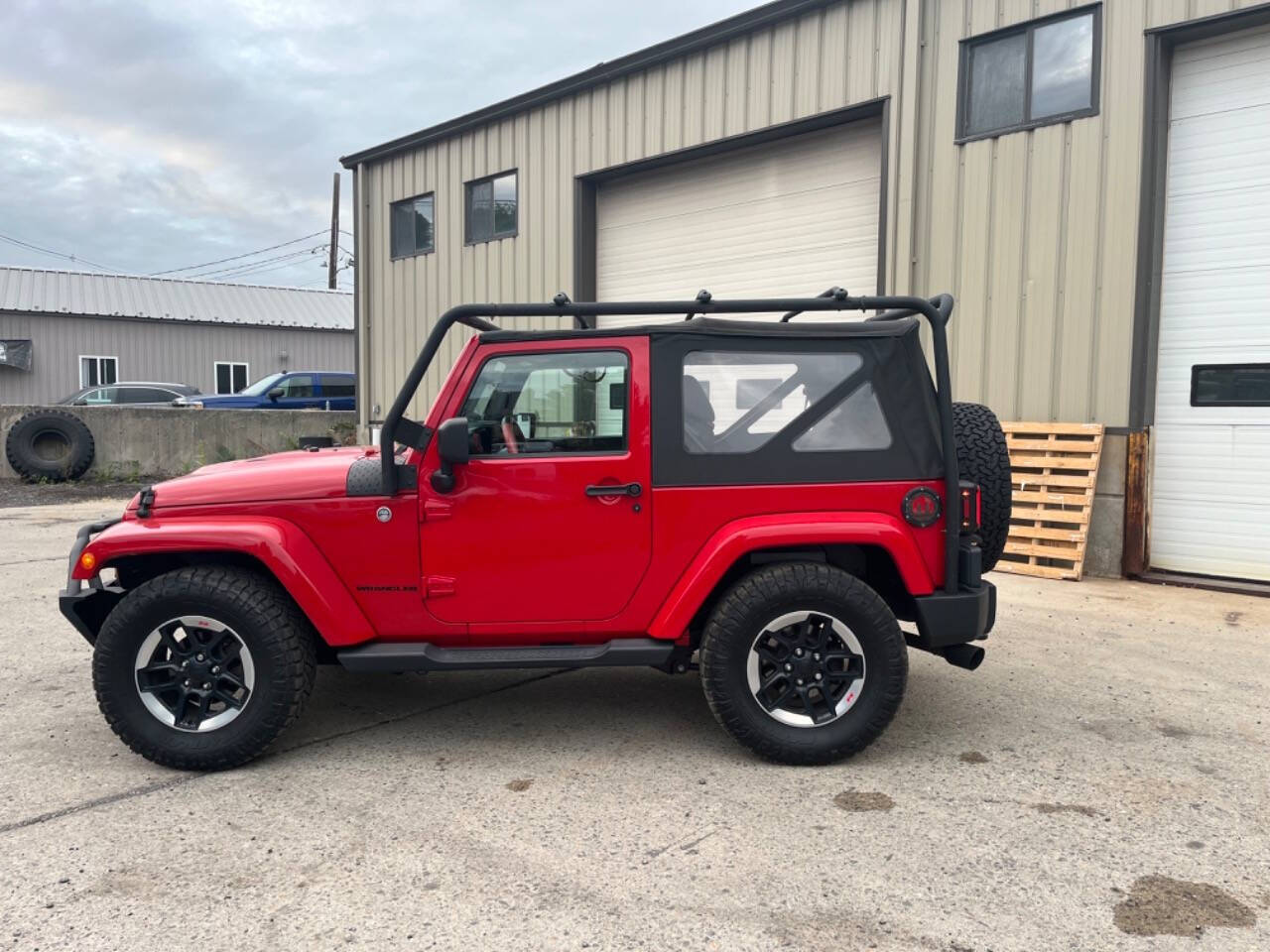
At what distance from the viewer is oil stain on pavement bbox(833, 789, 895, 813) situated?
10.7ft

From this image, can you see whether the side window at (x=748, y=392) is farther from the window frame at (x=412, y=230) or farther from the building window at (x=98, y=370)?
the building window at (x=98, y=370)

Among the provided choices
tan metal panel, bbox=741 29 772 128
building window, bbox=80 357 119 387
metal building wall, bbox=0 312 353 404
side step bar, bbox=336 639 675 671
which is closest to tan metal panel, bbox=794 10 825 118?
tan metal panel, bbox=741 29 772 128

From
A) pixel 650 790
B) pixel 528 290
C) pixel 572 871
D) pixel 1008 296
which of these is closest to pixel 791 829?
pixel 650 790

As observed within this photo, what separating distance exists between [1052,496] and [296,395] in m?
16.9

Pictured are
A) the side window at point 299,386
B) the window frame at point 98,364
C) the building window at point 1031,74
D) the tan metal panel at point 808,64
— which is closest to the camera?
the building window at point 1031,74

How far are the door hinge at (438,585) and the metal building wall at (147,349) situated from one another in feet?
98.9

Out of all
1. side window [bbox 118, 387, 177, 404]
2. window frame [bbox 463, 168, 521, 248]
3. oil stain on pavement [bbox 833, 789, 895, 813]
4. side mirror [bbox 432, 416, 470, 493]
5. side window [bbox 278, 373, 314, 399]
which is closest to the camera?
oil stain on pavement [bbox 833, 789, 895, 813]

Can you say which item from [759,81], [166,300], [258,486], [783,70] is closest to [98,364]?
[166,300]

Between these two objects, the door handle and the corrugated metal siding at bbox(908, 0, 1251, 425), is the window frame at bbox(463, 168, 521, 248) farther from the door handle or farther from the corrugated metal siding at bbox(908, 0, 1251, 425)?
the door handle

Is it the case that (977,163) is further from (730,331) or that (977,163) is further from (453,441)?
(453,441)

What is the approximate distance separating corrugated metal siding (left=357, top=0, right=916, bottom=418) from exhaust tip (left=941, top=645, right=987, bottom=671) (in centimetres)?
629

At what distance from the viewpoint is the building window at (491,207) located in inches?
508

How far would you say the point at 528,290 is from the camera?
12.6 metres

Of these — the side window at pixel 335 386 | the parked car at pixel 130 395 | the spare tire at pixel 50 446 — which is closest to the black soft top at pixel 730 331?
the spare tire at pixel 50 446
